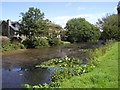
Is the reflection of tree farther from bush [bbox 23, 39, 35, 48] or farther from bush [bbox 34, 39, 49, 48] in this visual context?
bush [bbox 23, 39, 35, 48]

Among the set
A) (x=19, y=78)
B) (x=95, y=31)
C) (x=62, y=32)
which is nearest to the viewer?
(x=19, y=78)

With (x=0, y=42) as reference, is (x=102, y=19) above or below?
above

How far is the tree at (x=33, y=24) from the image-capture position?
35469 millimetres

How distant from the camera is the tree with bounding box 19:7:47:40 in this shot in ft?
116

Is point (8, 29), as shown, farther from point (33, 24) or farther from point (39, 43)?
point (39, 43)

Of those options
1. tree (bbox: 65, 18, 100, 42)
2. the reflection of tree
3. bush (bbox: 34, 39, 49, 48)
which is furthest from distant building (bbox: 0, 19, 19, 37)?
the reflection of tree

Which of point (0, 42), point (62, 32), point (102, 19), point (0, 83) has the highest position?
point (102, 19)

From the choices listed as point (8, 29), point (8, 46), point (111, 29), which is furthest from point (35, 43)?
point (111, 29)

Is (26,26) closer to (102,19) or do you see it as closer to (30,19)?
(30,19)

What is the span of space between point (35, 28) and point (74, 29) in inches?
948

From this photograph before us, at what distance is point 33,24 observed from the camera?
35.4 meters

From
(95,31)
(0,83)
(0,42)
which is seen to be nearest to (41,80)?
(0,83)

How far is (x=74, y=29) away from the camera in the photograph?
56469 mm

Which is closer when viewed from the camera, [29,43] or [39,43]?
[39,43]
